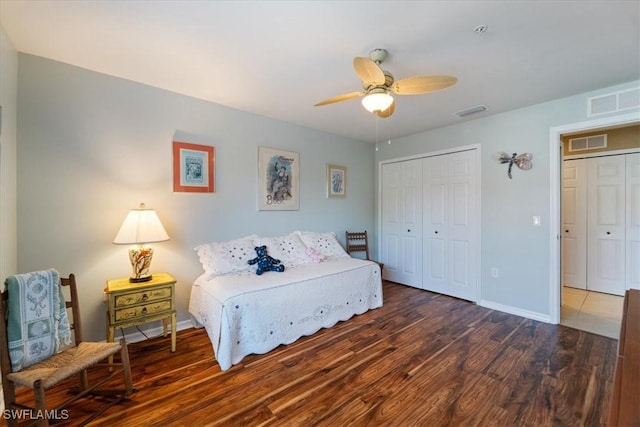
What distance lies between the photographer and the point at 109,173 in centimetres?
245

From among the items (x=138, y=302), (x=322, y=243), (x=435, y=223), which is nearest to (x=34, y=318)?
(x=138, y=302)

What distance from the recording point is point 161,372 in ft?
6.90

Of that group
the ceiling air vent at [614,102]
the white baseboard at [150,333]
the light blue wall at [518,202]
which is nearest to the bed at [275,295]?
the white baseboard at [150,333]

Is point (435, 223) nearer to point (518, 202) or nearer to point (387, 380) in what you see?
point (518, 202)

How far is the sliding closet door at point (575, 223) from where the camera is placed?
4061 millimetres

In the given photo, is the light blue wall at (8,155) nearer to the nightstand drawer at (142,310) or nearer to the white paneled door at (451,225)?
the nightstand drawer at (142,310)

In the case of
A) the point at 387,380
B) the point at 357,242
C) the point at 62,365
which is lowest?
the point at 387,380

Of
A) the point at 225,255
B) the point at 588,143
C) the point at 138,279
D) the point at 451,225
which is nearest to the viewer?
the point at 138,279

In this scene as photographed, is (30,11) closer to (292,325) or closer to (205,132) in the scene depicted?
(205,132)

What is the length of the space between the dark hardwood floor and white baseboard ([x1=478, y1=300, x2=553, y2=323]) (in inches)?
5.8

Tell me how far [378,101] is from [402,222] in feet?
9.41

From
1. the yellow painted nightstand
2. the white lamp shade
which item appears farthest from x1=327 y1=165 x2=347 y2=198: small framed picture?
the yellow painted nightstand

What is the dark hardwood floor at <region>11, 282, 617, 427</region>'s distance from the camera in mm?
1657

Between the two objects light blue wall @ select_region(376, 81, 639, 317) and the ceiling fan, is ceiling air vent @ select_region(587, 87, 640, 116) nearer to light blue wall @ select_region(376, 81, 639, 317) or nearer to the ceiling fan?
light blue wall @ select_region(376, 81, 639, 317)
